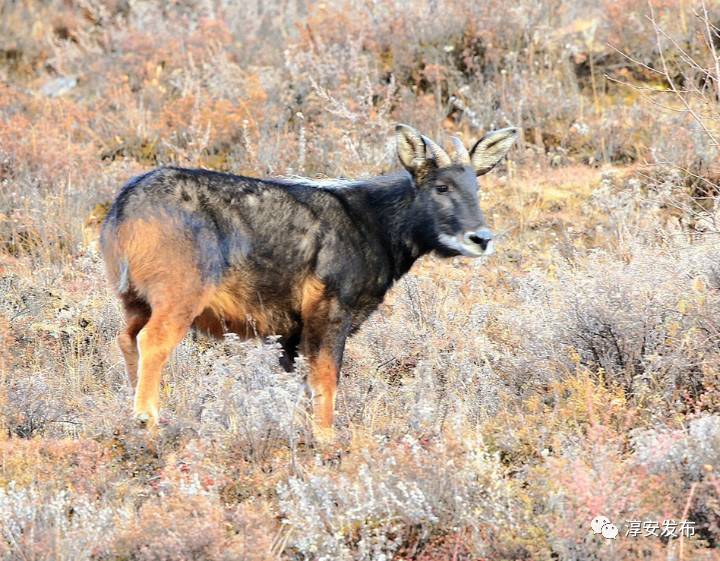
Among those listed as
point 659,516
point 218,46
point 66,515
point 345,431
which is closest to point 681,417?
point 659,516

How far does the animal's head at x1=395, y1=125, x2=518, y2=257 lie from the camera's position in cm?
775

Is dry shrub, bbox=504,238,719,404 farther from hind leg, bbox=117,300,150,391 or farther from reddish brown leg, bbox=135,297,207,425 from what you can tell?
hind leg, bbox=117,300,150,391

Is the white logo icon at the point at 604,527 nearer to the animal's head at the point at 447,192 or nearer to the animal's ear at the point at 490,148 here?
the animal's head at the point at 447,192

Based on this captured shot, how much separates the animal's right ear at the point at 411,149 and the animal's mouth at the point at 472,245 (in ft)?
1.96

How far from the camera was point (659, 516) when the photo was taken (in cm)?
532

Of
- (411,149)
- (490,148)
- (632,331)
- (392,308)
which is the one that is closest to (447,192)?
(411,149)

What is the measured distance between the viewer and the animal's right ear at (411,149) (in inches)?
307

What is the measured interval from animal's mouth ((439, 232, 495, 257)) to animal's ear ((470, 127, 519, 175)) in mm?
630

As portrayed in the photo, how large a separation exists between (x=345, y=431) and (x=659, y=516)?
7.35 feet

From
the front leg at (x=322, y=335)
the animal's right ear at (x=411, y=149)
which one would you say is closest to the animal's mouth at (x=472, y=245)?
the animal's right ear at (x=411, y=149)

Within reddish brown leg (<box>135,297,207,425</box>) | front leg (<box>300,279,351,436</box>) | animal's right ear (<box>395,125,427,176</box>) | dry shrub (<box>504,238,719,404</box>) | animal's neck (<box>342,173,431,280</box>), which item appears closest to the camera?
reddish brown leg (<box>135,297,207,425</box>)

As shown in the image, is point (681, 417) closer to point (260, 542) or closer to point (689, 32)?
point (260, 542)

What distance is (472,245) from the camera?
25.3 ft

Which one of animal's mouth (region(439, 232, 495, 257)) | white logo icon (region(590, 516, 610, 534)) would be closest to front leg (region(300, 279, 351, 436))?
animal's mouth (region(439, 232, 495, 257))
